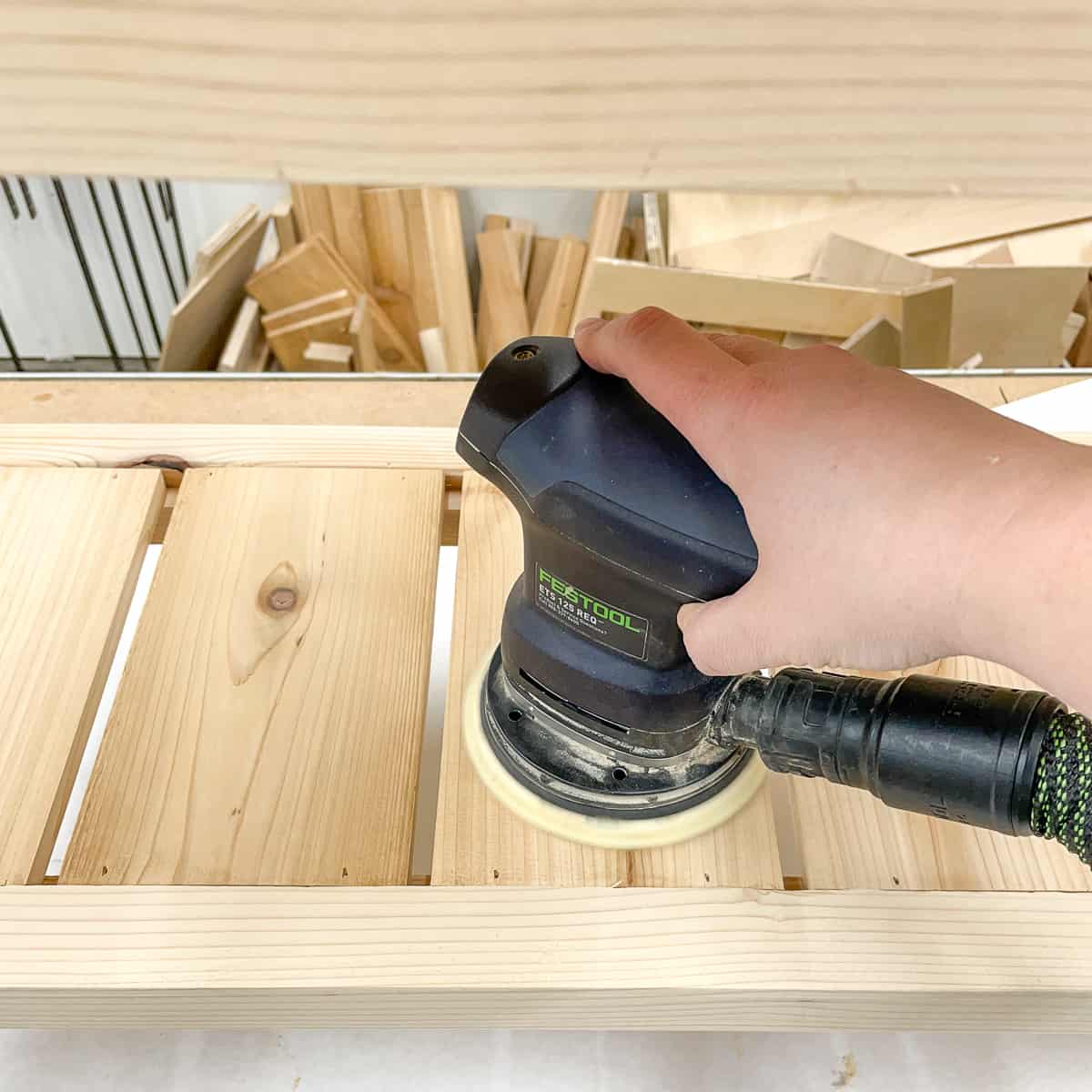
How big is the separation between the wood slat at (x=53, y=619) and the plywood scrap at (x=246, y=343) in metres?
1.10

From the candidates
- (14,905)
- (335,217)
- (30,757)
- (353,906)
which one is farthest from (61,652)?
(335,217)

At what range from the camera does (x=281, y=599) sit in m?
0.81

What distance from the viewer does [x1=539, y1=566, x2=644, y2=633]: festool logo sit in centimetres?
58

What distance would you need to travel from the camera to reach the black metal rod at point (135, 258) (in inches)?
71.9

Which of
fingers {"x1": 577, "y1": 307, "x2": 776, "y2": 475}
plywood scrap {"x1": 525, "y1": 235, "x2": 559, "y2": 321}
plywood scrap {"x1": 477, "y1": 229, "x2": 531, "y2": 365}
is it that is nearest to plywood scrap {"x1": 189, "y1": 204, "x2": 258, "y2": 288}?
plywood scrap {"x1": 477, "y1": 229, "x2": 531, "y2": 365}

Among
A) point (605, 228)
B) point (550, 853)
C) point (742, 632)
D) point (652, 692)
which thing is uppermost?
point (742, 632)

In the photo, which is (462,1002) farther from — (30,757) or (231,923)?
(30,757)

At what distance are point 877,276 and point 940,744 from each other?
1404 mm

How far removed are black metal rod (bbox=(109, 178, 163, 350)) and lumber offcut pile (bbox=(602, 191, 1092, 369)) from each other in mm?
848

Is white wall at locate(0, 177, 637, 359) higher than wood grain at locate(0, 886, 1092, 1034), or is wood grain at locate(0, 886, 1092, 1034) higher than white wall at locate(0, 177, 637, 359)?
wood grain at locate(0, 886, 1092, 1034)

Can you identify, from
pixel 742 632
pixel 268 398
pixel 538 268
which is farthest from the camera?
pixel 538 268

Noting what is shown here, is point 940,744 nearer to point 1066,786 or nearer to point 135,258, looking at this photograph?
point 1066,786

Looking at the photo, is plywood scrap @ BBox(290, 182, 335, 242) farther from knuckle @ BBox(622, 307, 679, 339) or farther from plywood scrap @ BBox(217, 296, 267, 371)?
knuckle @ BBox(622, 307, 679, 339)

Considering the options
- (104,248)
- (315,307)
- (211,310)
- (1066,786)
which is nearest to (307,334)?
(315,307)
